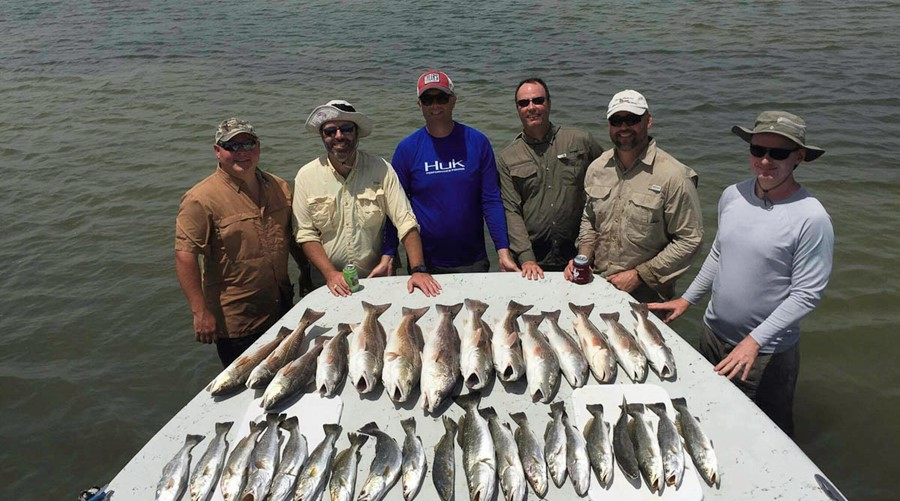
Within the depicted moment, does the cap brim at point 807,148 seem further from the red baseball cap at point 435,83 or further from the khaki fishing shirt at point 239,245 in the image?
the khaki fishing shirt at point 239,245

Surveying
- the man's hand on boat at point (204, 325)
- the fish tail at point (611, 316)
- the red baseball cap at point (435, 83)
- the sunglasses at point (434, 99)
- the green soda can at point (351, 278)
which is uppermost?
the red baseball cap at point (435, 83)

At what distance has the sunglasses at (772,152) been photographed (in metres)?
3.42

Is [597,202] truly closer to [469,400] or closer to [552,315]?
[552,315]

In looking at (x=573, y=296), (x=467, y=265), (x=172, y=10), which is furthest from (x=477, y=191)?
(x=172, y=10)

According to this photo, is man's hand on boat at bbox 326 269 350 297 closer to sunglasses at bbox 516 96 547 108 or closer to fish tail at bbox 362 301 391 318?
fish tail at bbox 362 301 391 318

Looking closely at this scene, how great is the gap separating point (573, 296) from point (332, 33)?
2091 centimetres

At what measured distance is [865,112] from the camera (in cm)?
1195

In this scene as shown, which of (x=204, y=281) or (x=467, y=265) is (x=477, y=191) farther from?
(x=204, y=281)

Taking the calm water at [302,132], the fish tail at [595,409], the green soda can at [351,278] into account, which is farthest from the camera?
the calm water at [302,132]

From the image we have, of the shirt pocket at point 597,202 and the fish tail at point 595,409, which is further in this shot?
the shirt pocket at point 597,202

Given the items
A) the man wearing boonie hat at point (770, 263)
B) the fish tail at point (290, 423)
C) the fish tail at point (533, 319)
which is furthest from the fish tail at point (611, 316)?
the fish tail at point (290, 423)

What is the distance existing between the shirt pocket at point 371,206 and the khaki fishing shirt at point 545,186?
1228mm

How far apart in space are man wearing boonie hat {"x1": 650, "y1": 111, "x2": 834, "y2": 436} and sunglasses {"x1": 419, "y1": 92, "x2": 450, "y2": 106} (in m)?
2.30

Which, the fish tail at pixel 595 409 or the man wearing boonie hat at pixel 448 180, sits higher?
the man wearing boonie hat at pixel 448 180
